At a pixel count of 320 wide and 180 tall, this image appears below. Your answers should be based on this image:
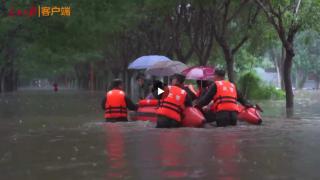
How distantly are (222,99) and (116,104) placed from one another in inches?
149

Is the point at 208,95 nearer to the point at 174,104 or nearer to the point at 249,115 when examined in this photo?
the point at 174,104

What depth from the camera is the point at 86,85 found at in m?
97.2

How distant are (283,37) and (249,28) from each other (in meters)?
6.17

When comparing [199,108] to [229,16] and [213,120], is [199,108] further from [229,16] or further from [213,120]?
[229,16]

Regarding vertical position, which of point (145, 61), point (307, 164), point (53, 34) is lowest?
point (307, 164)

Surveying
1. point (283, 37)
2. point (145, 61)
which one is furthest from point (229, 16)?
point (145, 61)

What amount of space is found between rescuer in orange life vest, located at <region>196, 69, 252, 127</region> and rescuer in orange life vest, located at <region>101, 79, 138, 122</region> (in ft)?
9.77

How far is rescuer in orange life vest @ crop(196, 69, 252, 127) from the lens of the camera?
47.8 ft

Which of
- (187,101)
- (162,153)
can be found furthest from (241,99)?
(162,153)

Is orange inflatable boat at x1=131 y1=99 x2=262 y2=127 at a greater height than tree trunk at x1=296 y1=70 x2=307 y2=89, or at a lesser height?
lesser

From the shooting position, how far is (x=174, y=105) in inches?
583

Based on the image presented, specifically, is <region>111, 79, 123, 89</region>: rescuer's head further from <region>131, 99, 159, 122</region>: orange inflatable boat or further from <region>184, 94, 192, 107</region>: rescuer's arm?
<region>184, 94, 192, 107</region>: rescuer's arm

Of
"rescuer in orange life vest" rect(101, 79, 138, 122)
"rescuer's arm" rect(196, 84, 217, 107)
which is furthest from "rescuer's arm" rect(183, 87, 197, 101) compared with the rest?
"rescuer in orange life vest" rect(101, 79, 138, 122)

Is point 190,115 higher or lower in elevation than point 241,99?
lower
